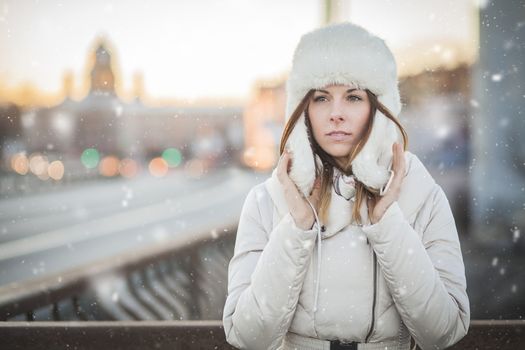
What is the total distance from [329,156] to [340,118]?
16 cm

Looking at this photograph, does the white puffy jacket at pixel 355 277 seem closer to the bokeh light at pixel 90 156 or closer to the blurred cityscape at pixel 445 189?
the blurred cityscape at pixel 445 189

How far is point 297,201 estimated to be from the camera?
171 cm

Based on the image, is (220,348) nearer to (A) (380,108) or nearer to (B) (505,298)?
(A) (380,108)

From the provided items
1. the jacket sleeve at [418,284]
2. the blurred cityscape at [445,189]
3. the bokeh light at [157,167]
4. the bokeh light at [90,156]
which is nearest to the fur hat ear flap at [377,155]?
the jacket sleeve at [418,284]

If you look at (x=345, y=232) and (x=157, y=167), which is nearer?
(x=345, y=232)

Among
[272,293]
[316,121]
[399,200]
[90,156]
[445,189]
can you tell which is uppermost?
[316,121]

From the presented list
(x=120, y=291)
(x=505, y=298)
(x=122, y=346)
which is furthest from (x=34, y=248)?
(x=122, y=346)

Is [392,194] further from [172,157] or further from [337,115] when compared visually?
[172,157]

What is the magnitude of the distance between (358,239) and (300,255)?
9.1 inches

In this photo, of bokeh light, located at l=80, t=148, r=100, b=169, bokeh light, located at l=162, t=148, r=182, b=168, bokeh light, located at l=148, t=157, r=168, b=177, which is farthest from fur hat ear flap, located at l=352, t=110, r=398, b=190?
bokeh light, located at l=162, t=148, r=182, b=168

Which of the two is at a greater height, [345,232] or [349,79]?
[349,79]

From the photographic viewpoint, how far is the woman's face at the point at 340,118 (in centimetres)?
181

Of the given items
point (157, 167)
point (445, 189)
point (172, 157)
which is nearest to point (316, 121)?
point (445, 189)

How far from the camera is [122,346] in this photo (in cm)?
275
